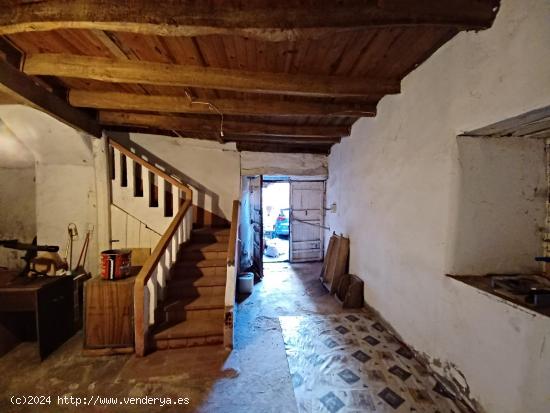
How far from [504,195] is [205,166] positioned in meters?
4.22

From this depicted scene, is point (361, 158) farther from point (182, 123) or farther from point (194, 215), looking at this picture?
point (194, 215)

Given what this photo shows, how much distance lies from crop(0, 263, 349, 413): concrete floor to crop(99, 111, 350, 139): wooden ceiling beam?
277 cm

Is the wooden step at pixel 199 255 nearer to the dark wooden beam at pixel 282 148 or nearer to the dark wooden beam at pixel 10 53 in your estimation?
the dark wooden beam at pixel 282 148

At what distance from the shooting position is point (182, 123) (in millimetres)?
3535

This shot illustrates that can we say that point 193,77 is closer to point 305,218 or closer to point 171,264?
point 171,264

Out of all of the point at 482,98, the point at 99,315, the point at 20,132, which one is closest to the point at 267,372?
the point at 99,315

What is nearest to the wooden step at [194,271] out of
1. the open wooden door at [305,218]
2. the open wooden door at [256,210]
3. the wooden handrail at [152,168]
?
the wooden handrail at [152,168]

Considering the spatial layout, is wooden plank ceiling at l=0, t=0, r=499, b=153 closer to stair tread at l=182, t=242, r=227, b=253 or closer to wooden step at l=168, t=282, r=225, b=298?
stair tread at l=182, t=242, r=227, b=253

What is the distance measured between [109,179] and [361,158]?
386cm

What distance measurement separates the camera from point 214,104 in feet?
9.48

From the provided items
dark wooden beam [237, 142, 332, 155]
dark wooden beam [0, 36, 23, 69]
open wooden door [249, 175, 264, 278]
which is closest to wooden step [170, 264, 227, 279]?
open wooden door [249, 175, 264, 278]

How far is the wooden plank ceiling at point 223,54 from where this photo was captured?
1.53m

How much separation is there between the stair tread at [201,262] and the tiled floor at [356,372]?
122 cm

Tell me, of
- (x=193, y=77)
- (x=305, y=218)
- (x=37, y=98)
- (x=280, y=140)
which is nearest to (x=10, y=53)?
(x=37, y=98)
